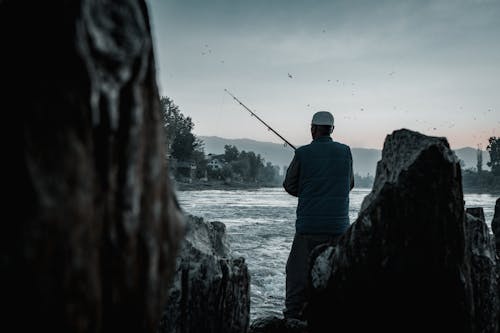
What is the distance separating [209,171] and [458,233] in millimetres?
109452

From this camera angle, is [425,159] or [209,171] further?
[209,171]

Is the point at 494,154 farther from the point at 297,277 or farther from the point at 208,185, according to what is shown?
the point at 297,277

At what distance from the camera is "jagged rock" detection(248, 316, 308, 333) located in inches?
149

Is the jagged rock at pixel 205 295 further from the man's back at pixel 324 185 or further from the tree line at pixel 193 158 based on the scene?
the tree line at pixel 193 158

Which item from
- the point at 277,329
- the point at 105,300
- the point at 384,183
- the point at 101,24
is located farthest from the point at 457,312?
the point at 101,24

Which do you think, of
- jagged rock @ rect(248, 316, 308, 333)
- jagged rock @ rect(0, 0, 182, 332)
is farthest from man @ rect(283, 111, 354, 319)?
jagged rock @ rect(0, 0, 182, 332)

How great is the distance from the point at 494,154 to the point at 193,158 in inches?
3190

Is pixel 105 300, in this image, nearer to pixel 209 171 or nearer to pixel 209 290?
pixel 209 290

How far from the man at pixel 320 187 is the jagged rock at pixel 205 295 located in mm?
1509

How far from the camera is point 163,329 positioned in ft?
9.86

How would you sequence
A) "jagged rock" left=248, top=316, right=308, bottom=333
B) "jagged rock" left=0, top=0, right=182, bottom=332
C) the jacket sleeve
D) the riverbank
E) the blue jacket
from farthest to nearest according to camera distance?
the riverbank < the jacket sleeve < the blue jacket < "jagged rock" left=248, top=316, right=308, bottom=333 < "jagged rock" left=0, top=0, right=182, bottom=332

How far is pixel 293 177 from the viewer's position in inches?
194

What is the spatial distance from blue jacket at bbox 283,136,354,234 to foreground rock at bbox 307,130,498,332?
5.57 ft

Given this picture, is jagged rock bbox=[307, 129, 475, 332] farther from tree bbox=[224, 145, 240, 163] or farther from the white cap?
tree bbox=[224, 145, 240, 163]
